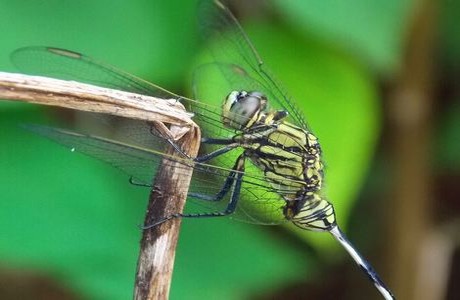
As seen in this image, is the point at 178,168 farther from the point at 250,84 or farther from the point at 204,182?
the point at 250,84

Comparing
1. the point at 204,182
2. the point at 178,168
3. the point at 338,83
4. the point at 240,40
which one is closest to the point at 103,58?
the point at 240,40

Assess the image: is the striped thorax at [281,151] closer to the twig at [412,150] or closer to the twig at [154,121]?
the twig at [154,121]

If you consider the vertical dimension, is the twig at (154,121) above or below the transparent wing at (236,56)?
below

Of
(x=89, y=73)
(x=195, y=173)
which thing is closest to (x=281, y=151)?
(x=195, y=173)

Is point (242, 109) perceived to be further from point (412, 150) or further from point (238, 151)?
point (412, 150)

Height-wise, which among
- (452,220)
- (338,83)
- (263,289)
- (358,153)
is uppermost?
(338,83)

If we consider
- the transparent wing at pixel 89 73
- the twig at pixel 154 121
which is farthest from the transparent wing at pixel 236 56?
the twig at pixel 154 121

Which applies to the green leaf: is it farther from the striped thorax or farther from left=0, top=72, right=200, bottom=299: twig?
left=0, top=72, right=200, bottom=299: twig
